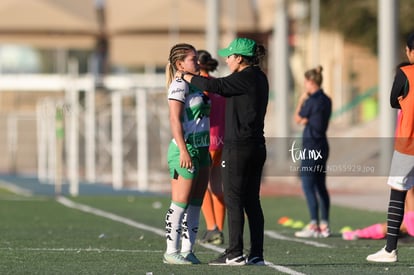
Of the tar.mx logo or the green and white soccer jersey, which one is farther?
the tar.mx logo

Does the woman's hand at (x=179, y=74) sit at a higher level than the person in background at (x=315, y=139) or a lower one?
higher

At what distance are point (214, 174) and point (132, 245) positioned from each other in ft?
5.33

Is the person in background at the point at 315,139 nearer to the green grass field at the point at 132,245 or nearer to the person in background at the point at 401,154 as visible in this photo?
the green grass field at the point at 132,245

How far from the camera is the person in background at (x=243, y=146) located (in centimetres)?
1321

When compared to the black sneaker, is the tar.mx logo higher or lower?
higher

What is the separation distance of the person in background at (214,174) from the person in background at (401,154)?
3282 mm

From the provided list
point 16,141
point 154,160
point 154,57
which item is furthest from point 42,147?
point 154,57

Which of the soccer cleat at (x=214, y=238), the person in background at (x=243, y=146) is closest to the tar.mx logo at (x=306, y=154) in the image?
the soccer cleat at (x=214, y=238)

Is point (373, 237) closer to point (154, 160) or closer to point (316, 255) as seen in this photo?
point (316, 255)

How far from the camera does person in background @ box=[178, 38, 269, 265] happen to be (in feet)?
43.3

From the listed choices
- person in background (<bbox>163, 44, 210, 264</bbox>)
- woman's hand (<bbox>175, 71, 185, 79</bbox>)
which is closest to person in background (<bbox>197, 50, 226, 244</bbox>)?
person in background (<bbox>163, 44, 210, 264</bbox>)

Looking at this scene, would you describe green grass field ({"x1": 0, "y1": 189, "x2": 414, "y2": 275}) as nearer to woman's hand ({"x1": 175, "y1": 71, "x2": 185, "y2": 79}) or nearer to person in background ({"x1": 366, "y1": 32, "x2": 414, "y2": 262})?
person in background ({"x1": 366, "y1": 32, "x2": 414, "y2": 262})

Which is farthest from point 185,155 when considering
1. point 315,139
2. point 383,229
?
point 315,139

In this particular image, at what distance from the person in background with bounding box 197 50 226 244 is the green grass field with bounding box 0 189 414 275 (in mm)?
563
